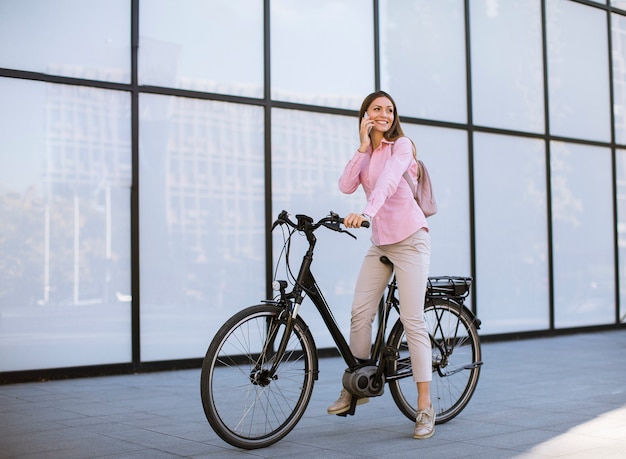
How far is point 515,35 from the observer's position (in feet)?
33.3

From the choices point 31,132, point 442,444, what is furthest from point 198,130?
point 442,444

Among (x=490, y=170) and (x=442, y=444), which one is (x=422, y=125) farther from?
(x=442, y=444)

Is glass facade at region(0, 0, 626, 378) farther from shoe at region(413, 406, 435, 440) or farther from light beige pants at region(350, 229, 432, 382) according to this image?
shoe at region(413, 406, 435, 440)

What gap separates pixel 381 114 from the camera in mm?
4375

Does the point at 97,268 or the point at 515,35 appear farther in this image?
the point at 515,35

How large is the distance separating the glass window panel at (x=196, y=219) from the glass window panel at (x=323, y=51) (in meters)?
0.62

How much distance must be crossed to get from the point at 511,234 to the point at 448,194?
1152mm

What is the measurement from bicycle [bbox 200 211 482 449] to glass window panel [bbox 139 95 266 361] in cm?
298

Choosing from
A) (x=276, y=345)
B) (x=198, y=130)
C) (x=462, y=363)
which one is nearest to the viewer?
(x=276, y=345)

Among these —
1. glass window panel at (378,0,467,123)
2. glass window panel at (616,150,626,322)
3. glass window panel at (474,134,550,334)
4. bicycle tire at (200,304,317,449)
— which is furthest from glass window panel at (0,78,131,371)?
glass window panel at (616,150,626,322)

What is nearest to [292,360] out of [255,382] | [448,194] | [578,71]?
[255,382]

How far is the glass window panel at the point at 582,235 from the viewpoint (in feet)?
34.1

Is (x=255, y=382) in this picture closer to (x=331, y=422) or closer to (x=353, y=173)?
(x=331, y=422)

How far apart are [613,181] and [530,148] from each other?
1729 mm
